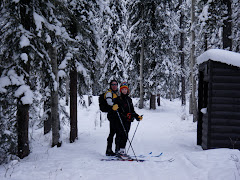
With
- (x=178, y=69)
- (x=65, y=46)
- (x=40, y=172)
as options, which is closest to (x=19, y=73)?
(x=65, y=46)

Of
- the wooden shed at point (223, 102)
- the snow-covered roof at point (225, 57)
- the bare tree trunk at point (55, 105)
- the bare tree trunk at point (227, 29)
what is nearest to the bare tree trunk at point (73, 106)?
the bare tree trunk at point (55, 105)

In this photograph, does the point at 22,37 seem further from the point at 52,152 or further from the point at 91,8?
the point at 91,8

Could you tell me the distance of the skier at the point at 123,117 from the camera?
24.0 ft

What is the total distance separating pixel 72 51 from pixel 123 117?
10.3 ft

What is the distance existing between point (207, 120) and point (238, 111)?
1006 millimetres

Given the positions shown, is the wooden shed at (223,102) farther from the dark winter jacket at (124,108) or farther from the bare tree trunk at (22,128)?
the bare tree trunk at (22,128)

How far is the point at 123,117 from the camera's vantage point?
740cm

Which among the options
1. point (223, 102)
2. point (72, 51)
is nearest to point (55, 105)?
point (72, 51)

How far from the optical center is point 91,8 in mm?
10398

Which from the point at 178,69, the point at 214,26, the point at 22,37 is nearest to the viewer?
the point at 22,37

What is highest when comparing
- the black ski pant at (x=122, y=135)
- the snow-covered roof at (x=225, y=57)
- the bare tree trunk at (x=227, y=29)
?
the bare tree trunk at (x=227, y=29)

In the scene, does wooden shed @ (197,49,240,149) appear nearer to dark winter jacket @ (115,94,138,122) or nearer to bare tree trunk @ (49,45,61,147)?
dark winter jacket @ (115,94,138,122)

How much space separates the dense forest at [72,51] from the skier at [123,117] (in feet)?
7.39

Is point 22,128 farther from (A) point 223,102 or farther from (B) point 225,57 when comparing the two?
(B) point 225,57
